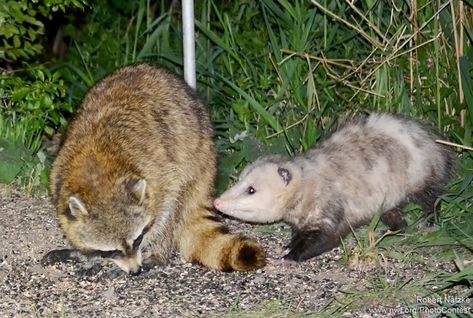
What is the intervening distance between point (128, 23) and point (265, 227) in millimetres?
4306

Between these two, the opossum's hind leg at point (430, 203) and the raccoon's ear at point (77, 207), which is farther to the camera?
the opossum's hind leg at point (430, 203)

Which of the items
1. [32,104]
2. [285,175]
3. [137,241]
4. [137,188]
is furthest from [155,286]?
[32,104]

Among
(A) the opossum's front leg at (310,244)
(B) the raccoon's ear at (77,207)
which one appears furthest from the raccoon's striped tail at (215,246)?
(B) the raccoon's ear at (77,207)

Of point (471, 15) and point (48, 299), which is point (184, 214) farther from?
point (471, 15)

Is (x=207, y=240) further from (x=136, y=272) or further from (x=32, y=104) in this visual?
(x=32, y=104)

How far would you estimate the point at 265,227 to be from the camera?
23.7 ft

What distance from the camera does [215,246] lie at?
6.55 metres

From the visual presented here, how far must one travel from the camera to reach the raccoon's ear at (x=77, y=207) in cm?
613

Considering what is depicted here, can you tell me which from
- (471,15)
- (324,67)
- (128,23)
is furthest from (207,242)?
(128,23)

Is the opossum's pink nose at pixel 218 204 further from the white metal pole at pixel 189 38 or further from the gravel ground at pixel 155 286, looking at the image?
the white metal pole at pixel 189 38

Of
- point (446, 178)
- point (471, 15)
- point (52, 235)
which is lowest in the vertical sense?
point (52, 235)

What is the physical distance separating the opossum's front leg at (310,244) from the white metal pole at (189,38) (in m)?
1.38

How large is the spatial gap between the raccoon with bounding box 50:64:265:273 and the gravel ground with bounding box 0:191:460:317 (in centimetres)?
13

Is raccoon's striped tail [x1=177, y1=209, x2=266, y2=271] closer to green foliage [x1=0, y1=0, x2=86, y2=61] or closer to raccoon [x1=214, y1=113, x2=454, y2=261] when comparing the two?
raccoon [x1=214, y1=113, x2=454, y2=261]
